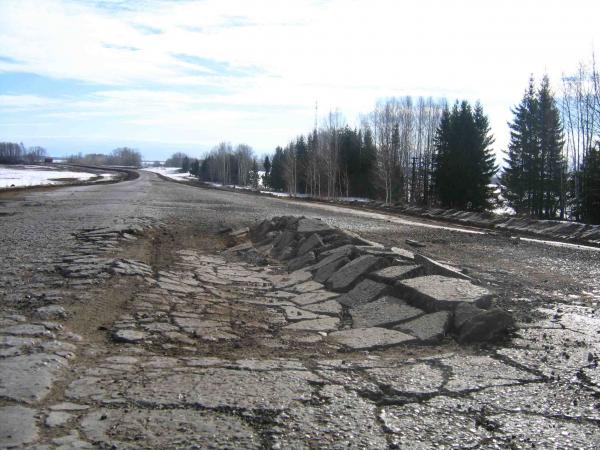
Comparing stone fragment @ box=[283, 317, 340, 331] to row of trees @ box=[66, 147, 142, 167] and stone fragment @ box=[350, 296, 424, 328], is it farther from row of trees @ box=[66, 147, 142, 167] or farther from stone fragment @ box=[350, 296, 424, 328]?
row of trees @ box=[66, 147, 142, 167]

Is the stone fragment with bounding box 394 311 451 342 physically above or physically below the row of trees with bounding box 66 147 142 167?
below

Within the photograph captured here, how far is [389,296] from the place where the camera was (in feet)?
17.6

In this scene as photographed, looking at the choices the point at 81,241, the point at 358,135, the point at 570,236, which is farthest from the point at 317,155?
the point at 81,241

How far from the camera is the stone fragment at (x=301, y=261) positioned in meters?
7.76

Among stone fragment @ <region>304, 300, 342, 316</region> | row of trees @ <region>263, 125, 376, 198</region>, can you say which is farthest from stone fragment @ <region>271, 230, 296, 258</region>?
row of trees @ <region>263, 125, 376, 198</region>

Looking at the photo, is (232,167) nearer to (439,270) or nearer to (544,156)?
(544,156)

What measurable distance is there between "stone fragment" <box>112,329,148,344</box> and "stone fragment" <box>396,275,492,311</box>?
8.13 feet

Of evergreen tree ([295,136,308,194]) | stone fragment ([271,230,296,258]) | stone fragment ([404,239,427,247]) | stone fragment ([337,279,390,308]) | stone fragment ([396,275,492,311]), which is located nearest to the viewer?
stone fragment ([396,275,492,311])

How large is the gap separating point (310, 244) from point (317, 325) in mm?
3742

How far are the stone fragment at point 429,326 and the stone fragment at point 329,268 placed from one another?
88.2 inches

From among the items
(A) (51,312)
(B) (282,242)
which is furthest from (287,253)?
(A) (51,312)

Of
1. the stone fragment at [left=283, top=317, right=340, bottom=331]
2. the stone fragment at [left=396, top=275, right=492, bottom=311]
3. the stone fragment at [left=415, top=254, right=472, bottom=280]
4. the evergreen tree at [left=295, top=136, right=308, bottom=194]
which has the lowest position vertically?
the stone fragment at [left=283, top=317, right=340, bottom=331]

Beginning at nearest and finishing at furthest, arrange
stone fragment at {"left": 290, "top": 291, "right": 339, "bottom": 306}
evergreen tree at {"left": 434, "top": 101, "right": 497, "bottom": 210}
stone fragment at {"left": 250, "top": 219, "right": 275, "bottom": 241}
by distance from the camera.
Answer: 1. stone fragment at {"left": 290, "top": 291, "right": 339, "bottom": 306}
2. stone fragment at {"left": 250, "top": 219, "right": 275, "bottom": 241}
3. evergreen tree at {"left": 434, "top": 101, "right": 497, "bottom": 210}

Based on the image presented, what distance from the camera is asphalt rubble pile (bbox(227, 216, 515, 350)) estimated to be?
4.30 meters
